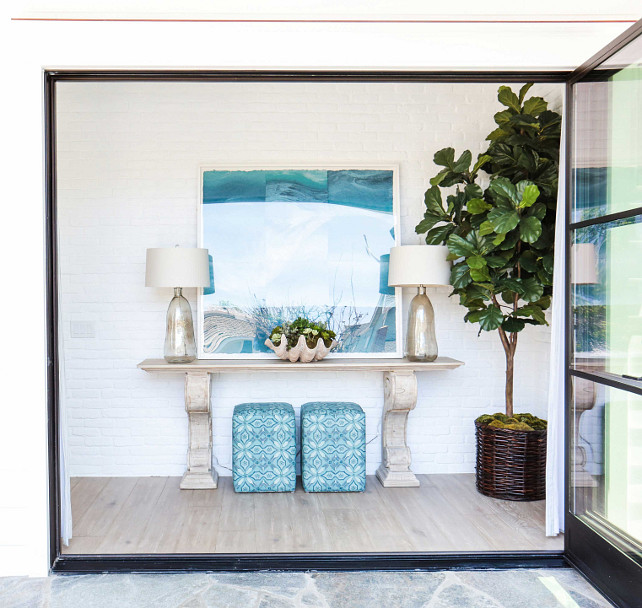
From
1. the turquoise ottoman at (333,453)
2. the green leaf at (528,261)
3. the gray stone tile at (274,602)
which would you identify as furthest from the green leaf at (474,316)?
the gray stone tile at (274,602)

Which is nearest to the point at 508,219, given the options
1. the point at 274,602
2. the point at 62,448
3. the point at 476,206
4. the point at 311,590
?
the point at 476,206

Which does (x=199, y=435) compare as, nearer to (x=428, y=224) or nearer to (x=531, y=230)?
(x=428, y=224)

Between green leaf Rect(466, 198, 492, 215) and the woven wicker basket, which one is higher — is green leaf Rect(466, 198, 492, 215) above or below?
above

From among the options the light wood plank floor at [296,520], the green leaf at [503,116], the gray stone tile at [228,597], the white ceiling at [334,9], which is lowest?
the gray stone tile at [228,597]

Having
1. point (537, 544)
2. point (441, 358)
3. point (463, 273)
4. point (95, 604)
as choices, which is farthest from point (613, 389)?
point (95, 604)

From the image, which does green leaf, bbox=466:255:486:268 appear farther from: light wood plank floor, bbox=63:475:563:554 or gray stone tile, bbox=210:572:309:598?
gray stone tile, bbox=210:572:309:598

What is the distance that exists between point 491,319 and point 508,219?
651mm

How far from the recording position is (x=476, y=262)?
158 inches

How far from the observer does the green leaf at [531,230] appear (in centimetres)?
377

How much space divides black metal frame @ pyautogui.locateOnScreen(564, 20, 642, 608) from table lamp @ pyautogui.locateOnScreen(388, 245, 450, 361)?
3.64 ft

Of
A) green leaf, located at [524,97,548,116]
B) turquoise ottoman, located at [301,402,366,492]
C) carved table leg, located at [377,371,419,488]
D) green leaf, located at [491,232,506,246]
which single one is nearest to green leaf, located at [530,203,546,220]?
green leaf, located at [491,232,506,246]

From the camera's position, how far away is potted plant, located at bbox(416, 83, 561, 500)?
3.99 meters

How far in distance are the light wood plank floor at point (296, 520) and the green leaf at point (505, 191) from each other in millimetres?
1875

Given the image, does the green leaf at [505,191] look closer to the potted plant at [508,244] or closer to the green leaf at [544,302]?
the potted plant at [508,244]
